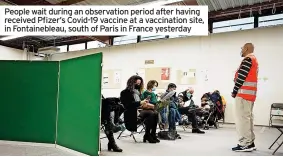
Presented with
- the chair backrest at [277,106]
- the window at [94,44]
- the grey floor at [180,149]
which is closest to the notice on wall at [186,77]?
the chair backrest at [277,106]

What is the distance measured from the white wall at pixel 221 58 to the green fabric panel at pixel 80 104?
605cm

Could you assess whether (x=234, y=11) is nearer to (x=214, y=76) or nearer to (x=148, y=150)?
(x=214, y=76)

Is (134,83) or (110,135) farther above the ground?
(134,83)

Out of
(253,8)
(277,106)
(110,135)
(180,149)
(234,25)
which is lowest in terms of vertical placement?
(180,149)

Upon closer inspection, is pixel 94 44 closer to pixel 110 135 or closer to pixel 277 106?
pixel 277 106

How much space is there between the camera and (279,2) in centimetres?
700

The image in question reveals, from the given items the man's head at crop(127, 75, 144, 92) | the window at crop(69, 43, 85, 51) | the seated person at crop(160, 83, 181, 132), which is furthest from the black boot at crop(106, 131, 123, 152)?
the window at crop(69, 43, 85, 51)

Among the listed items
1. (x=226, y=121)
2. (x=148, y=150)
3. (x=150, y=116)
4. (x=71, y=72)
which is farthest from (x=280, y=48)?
(x=71, y=72)

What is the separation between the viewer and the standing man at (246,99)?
3.86 meters

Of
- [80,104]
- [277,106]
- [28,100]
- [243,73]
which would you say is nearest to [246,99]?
[243,73]

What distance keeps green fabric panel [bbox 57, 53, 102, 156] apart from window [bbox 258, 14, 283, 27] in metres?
6.47

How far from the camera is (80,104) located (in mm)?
3561

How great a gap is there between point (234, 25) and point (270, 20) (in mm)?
1033
